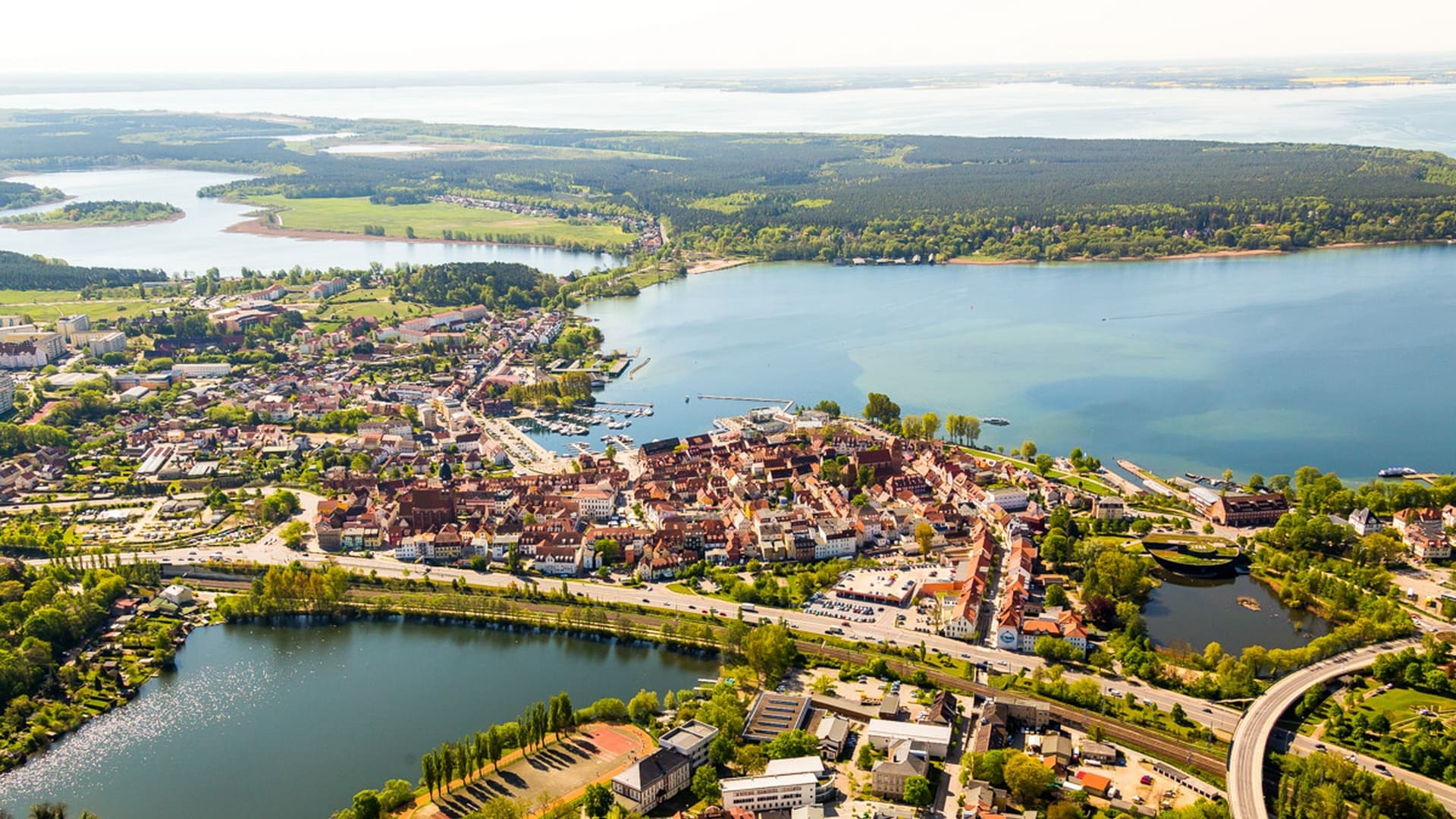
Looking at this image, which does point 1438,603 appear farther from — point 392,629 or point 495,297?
point 495,297

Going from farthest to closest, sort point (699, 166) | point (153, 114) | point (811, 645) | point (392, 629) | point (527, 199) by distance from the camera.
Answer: point (153, 114), point (699, 166), point (527, 199), point (392, 629), point (811, 645)

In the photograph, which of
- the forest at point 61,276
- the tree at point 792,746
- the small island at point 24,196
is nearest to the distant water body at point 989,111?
the small island at point 24,196

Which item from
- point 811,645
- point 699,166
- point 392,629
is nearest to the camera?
point 811,645

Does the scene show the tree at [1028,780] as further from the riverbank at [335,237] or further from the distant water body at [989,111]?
the distant water body at [989,111]

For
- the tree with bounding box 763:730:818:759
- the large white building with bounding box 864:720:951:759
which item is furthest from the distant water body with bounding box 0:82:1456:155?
the tree with bounding box 763:730:818:759

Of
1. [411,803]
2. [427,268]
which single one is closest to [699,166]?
[427,268]

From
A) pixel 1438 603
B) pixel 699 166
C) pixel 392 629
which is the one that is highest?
pixel 699 166
